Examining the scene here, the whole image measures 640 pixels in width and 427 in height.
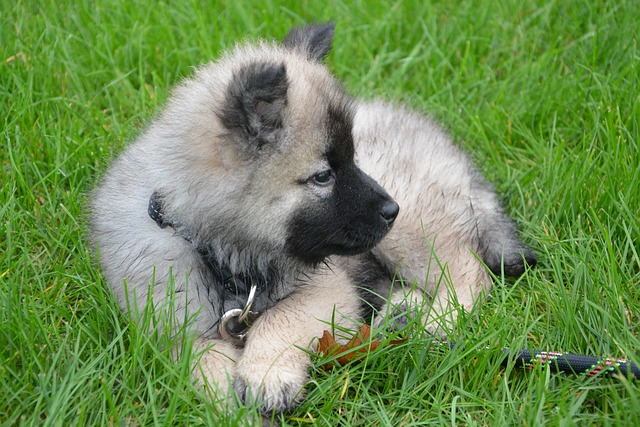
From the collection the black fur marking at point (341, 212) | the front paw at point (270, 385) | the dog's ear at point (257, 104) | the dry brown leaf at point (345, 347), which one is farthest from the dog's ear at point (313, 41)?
the front paw at point (270, 385)

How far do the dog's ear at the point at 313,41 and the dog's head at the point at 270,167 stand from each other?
6.6 inches

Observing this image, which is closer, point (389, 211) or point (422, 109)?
point (389, 211)

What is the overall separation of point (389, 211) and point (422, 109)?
1.61 meters

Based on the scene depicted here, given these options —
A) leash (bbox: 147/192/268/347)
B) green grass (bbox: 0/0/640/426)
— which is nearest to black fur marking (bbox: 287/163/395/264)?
leash (bbox: 147/192/268/347)

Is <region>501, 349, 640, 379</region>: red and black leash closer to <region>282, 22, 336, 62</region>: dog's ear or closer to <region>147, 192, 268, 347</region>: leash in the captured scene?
<region>147, 192, 268, 347</region>: leash

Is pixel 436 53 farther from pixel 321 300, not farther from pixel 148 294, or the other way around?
pixel 148 294

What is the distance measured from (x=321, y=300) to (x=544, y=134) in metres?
1.85

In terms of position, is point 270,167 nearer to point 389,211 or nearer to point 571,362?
point 389,211

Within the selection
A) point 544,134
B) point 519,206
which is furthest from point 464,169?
point 544,134

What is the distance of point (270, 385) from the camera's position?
242cm

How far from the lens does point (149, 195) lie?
8.64 feet

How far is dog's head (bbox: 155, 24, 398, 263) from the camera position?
228 cm

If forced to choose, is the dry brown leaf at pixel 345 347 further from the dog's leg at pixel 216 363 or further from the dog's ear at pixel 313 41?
the dog's ear at pixel 313 41

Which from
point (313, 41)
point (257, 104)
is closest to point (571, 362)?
point (257, 104)
